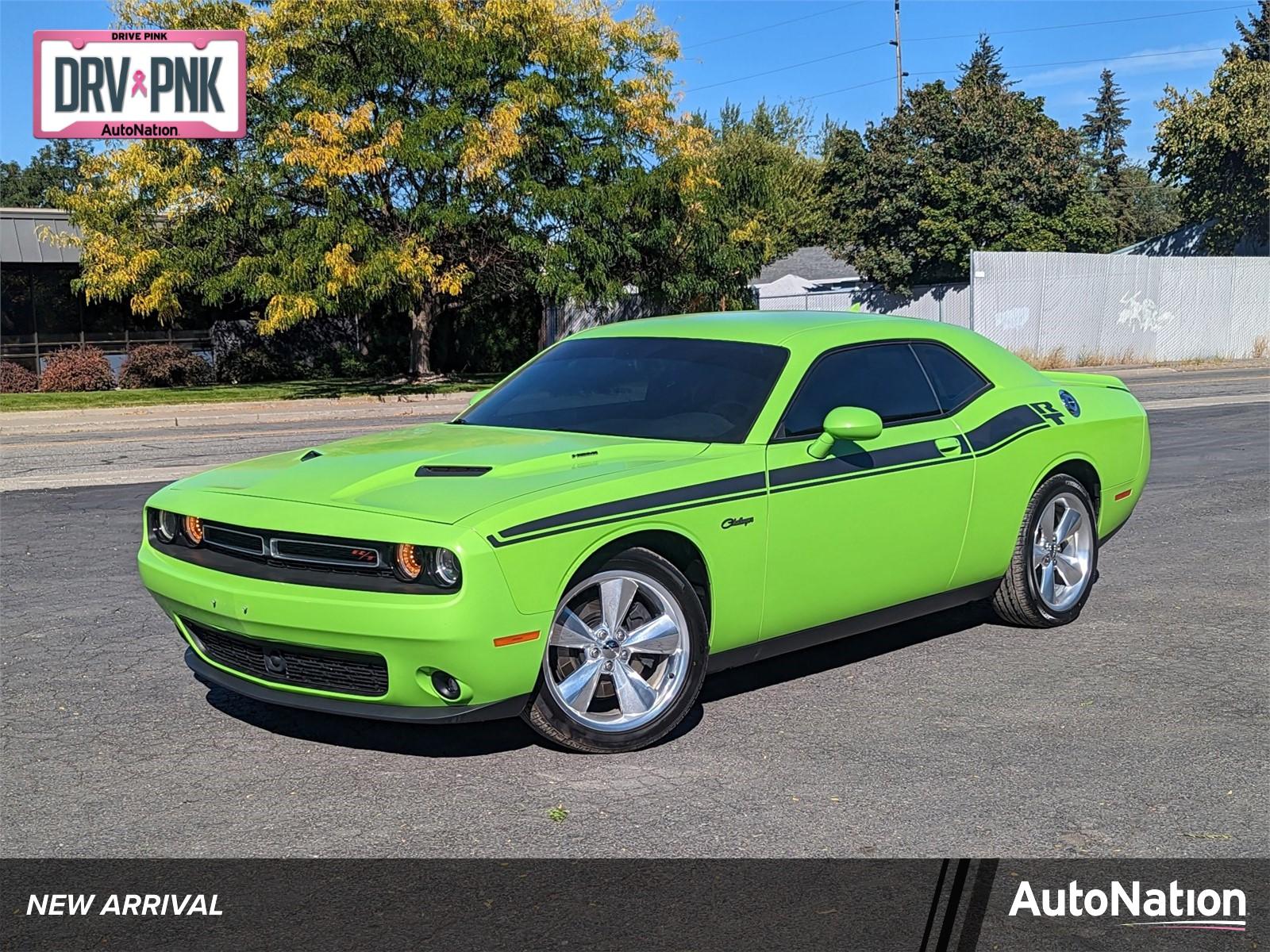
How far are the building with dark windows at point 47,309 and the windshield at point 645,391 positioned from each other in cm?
2881

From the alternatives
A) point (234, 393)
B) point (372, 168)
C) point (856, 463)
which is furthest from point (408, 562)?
point (234, 393)

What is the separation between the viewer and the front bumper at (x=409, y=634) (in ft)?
14.6

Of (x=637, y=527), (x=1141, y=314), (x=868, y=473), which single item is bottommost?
(x=637, y=527)

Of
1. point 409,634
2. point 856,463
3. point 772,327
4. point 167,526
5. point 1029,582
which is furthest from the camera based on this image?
point 1029,582

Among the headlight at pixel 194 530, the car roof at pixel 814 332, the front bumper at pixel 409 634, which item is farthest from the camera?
the car roof at pixel 814 332

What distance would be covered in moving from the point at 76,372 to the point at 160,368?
1.92 m

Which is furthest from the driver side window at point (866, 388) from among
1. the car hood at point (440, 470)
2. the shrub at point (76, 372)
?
the shrub at point (76, 372)

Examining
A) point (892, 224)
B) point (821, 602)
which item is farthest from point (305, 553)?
point (892, 224)

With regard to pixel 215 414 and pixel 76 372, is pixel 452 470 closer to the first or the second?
pixel 215 414

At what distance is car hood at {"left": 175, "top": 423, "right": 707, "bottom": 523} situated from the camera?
4.75 m

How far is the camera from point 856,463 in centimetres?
572

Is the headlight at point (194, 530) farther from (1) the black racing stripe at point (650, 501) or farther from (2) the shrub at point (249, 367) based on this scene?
(2) the shrub at point (249, 367)

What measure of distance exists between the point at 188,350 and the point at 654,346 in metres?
29.7

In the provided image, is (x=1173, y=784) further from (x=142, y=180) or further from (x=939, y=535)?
(x=142, y=180)
